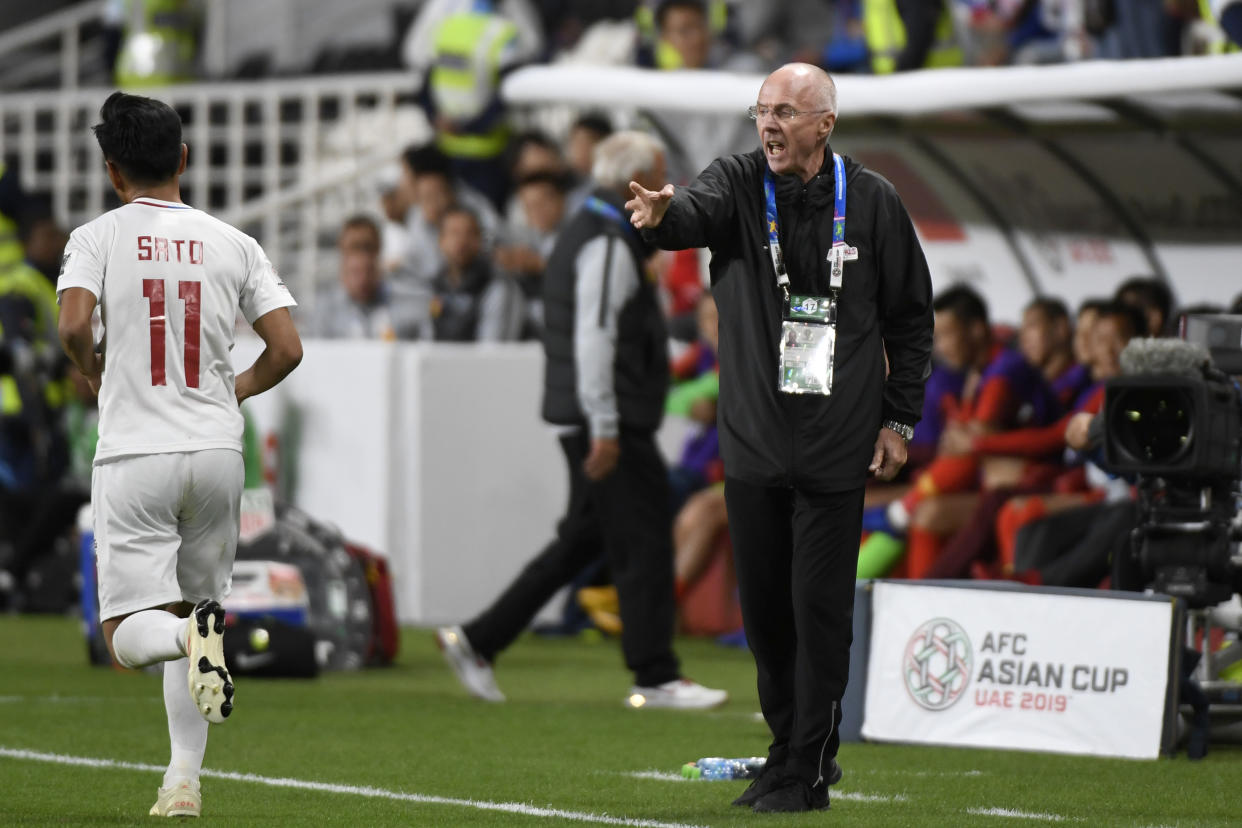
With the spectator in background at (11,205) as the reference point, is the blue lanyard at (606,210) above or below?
above

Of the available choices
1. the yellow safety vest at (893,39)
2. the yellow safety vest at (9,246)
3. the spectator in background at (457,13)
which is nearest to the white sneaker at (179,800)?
the yellow safety vest at (893,39)

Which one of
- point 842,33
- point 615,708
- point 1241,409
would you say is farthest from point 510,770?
point 842,33

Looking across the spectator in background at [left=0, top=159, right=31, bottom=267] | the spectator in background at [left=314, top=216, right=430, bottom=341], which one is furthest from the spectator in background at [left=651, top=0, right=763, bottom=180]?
the spectator in background at [left=0, top=159, right=31, bottom=267]

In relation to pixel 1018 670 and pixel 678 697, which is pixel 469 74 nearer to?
pixel 678 697

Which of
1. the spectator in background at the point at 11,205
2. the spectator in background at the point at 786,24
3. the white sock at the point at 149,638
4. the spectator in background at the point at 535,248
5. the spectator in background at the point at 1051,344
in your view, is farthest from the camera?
the spectator in background at the point at 786,24

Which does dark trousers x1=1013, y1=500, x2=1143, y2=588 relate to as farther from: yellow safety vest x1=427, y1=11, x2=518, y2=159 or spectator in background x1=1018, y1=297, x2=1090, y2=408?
yellow safety vest x1=427, y1=11, x2=518, y2=159

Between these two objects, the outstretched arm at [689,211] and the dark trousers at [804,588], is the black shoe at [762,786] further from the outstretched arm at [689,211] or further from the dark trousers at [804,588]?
the outstretched arm at [689,211]

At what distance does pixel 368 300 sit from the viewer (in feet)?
48.9

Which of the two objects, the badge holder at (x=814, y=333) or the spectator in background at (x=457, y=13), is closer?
the badge holder at (x=814, y=333)

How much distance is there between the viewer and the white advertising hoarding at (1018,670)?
7.64 metres

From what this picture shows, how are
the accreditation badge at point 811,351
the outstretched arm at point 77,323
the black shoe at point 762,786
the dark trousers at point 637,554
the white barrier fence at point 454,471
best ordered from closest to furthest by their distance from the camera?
the outstretched arm at point 77,323 < the accreditation badge at point 811,351 < the black shoe at point 762,786 < the dark trousers at point 637,554 < the white barrier fence at point 454,471

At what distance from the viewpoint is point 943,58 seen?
12711mm

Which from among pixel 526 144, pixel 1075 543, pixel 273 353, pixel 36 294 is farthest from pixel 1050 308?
pixel 36 294

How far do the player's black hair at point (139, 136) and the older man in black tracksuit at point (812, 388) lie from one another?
4.34 feet
